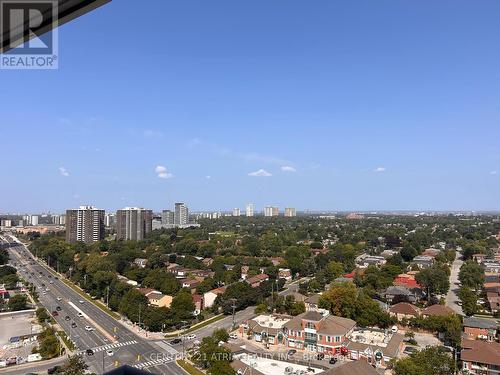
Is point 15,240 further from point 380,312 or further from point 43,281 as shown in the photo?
point 380,312

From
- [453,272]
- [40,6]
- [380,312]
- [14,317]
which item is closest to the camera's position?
[40,6]

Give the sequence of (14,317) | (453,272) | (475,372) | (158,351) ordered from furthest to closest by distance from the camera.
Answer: (453,272)
(14,317)
(158,351)
(475,372)

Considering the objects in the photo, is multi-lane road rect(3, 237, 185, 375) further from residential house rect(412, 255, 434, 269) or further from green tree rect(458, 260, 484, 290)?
residential house rect(412, 255, 434, 269)

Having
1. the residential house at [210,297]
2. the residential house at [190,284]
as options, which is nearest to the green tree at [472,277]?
the residential house at [210,297]

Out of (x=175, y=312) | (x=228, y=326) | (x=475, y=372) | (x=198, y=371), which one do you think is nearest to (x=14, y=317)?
(x=175, y=312)

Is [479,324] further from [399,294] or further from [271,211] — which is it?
[271,211]

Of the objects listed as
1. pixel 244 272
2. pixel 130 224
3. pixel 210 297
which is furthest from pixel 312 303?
pixel 130 224
